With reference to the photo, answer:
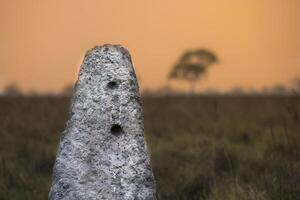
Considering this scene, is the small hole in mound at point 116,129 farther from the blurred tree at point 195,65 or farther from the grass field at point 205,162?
the blurred tree at point 195,65

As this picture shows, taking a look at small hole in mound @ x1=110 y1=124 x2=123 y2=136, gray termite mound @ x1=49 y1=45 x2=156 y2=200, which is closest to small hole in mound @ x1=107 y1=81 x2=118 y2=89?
gray termite mound @ x1=49 y1=45 x2=156 y2=200

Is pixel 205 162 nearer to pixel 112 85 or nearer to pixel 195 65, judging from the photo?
pixel 112 85

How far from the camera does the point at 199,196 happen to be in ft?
20.4

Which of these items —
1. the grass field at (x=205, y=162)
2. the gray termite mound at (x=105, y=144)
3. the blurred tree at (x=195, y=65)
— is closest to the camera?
the gray termite mound at (x=105, y=144)

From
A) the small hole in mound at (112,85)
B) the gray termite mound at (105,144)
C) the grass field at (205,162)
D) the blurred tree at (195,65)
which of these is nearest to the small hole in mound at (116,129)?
the gray termite mound at (105,144)

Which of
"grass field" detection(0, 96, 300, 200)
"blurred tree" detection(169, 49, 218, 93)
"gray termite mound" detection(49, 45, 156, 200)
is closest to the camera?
"gray termite mound" detection(49, 45, 156, 200)

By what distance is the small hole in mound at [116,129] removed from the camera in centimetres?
408

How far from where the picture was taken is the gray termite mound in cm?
403

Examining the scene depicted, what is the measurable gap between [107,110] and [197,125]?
8491mm

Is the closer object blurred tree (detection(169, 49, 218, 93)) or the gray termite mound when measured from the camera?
the gray termite mound

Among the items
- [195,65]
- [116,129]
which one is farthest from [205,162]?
[195,65]

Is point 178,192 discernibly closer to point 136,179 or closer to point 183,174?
point 183,174

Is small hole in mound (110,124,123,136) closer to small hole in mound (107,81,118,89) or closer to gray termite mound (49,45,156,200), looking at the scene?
gray termite mound (49,45,156,200)

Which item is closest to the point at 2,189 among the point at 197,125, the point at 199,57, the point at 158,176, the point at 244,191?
the point at 158,176
